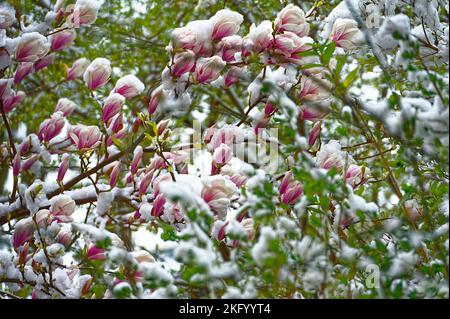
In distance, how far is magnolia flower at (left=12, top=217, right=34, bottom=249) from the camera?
1.46 meters

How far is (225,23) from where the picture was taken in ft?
4.88

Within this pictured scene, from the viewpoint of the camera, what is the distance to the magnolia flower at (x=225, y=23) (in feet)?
4.85

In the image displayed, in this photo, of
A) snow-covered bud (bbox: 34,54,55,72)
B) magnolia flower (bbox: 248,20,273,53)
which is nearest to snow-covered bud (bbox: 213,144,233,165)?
magnolia flower (bbox: 248,20,273,53)

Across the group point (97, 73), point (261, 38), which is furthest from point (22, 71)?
point (261, 38)

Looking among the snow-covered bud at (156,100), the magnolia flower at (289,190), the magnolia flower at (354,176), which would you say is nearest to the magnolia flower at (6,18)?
the snow-covered bud at (156,100)

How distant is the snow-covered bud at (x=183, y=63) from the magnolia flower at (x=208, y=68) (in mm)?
23

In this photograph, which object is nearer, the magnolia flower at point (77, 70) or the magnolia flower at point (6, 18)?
the magnolia flower at point (6, 18)

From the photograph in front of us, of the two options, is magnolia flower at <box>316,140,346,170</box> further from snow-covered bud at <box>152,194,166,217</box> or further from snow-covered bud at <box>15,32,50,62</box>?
snow-covered bud at <box>15,32,50,62</box>

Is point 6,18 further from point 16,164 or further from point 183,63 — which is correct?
point 183,63

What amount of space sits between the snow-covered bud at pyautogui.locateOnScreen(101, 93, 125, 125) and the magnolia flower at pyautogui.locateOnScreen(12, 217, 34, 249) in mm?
298

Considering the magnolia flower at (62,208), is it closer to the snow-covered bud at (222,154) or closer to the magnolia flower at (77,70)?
the snow-covered bud at (222,154)

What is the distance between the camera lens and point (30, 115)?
374 centimetres
